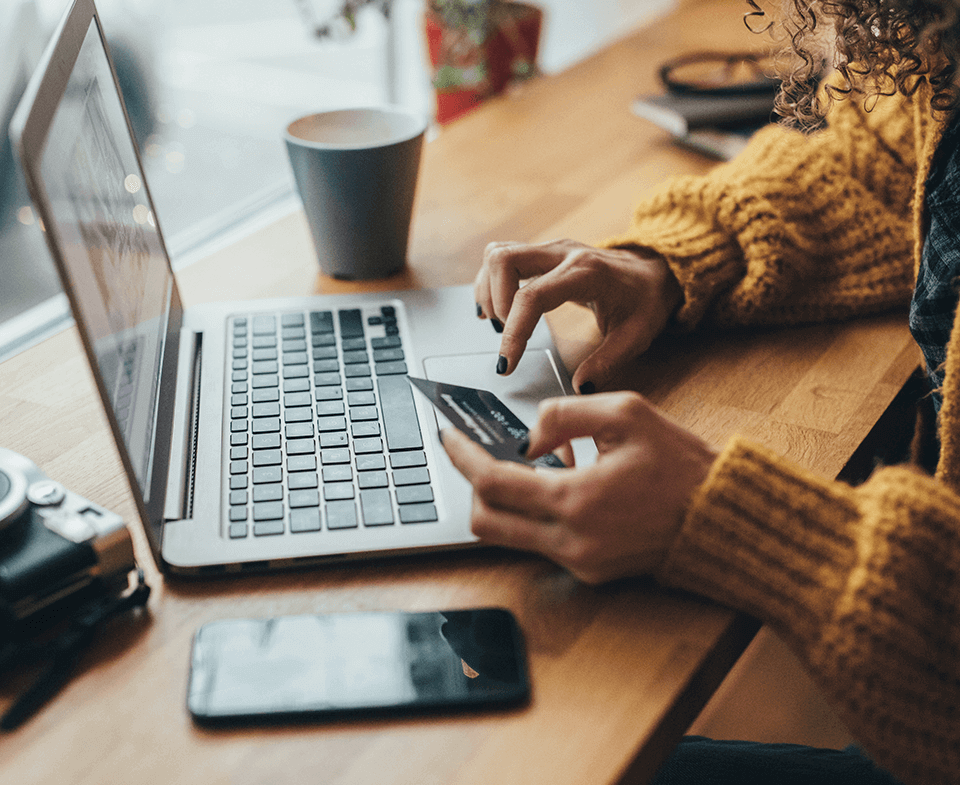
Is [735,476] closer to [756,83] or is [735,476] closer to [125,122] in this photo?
[125,122]

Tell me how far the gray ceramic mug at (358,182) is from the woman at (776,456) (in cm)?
13

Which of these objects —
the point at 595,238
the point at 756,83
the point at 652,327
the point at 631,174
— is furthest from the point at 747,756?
the point at 756,83

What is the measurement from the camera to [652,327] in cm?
70

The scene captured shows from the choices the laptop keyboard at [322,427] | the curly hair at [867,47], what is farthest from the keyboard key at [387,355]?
the curly hair at [867,47]

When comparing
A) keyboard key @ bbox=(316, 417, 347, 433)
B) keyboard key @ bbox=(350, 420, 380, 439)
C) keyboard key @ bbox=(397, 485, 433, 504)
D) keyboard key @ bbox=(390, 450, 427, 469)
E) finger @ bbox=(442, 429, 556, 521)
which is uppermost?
finger @ bbox=(442, 429, 556, 521)

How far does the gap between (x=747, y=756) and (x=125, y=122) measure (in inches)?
28.2

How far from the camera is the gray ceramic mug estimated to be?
74cm

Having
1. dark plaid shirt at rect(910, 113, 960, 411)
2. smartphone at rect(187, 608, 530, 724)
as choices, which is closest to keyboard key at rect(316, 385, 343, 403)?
smartphone at rect(187, 608, 530, 724)

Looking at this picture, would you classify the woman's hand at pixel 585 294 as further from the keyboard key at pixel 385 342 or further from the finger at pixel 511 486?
the finger at pixel 511 486

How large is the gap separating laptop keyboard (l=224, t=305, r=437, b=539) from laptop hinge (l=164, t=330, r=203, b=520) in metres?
0.02

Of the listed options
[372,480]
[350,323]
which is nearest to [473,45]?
[350,323]

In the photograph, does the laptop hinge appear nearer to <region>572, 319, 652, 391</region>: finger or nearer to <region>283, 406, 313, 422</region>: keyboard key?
<region>283, 406, 313, 422</region>: keyboard key

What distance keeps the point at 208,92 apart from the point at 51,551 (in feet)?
3.99

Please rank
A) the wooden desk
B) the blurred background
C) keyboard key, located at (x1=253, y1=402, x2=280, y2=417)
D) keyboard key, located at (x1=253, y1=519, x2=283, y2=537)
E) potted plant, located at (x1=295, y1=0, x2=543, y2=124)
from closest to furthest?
the wooden desk < keyboard key, located at (x1=253, y1=519, x2=283, y2=537) < keyboard key, located at (x1=253, y1=402, x2=280, y2=417) < the blurred background < potted plant, located at (x1=295, y1=0, x2=543, y2=124)
